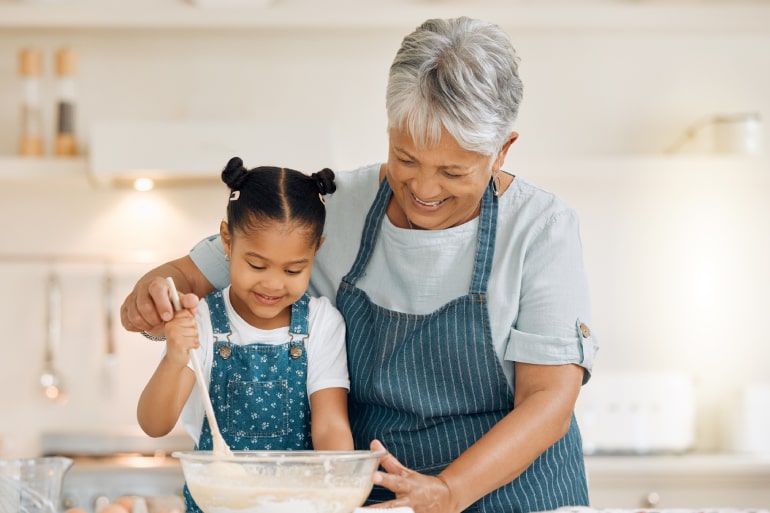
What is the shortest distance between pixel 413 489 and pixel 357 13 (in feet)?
7.79

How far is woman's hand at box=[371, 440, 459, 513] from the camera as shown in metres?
1.30

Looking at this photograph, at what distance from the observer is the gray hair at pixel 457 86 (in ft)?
4.88

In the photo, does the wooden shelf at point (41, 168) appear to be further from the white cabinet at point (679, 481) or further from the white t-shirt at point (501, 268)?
the white cabinet at point (679, 481)

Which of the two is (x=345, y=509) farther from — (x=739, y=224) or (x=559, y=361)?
(x=739, y=224)

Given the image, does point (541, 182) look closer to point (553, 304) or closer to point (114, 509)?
point (553, 304)

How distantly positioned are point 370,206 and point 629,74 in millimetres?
2266

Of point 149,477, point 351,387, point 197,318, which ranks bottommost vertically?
point 149,477

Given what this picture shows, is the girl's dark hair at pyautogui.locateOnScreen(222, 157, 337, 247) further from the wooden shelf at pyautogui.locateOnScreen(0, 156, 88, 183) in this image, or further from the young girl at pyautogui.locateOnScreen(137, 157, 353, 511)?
the wooden shelf at pyautogui.locateOnScreen(0, 156, 88, 183)

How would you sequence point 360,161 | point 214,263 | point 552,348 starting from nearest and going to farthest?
point 552,348, point 214,263, point 360,161

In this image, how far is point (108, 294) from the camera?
3.67 metres

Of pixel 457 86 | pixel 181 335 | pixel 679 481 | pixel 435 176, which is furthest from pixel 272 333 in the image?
pixel 679 481

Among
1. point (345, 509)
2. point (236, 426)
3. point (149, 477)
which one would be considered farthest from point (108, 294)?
point (345, 509)

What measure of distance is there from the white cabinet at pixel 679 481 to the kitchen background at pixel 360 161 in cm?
24

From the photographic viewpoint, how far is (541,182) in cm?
365
